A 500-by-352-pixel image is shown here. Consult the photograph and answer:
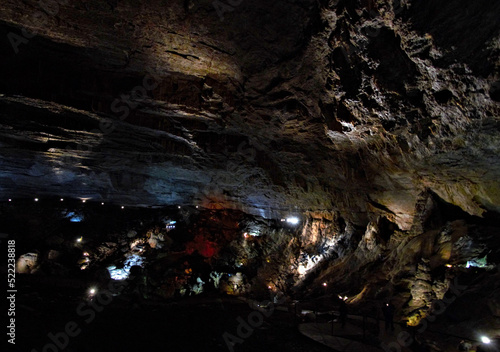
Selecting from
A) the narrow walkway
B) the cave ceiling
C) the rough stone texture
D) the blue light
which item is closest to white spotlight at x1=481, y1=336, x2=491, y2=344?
the rough stone texture

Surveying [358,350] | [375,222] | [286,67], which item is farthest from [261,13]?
[375,222]

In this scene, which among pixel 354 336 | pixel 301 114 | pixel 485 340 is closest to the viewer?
pixel 485 340

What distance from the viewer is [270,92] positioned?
29.0ft

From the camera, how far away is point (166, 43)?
7.12 meters

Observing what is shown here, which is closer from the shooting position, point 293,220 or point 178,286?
point 178,286

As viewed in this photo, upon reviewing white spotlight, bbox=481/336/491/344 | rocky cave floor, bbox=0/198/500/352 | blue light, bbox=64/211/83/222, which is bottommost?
white spotlight, bbox=481/336/491/344

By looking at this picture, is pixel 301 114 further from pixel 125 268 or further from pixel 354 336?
pixel 125 268

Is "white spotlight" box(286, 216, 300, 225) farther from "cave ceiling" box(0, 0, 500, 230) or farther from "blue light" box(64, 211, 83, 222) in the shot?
"blue light" box(64, 211, 83, 222)

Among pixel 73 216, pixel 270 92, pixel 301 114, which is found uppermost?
pixel 73 216

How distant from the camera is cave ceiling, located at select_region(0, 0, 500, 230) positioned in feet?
19.1

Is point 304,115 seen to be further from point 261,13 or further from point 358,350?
point 358,350

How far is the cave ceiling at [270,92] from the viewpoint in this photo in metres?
5.81

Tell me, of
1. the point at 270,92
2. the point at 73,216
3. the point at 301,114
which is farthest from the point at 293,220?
the point at 73,216

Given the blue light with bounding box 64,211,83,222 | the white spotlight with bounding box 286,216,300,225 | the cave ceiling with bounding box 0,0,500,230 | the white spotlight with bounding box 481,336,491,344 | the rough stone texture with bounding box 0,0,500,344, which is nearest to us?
the cave ceiling with bounding box 0,0,500,230
